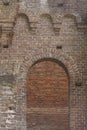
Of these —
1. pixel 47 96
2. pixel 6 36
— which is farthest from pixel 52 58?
pixel 47 96

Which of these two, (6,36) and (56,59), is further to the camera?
(56,59)

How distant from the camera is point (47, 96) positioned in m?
13.5

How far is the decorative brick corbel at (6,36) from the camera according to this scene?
39.0ft

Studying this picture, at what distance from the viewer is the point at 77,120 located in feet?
39.5

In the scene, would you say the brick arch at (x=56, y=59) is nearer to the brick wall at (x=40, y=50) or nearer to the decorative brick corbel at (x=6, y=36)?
the brick wall at (x=40, y=50)

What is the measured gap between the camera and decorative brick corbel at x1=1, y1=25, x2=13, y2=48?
11.9 m

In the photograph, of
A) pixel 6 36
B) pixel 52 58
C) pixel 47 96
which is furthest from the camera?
pixel 47 96

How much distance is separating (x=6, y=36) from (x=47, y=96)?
7.64ft

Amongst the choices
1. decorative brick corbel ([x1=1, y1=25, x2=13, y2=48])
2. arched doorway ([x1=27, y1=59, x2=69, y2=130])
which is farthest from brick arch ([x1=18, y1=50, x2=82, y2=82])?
decorative brick corbel ([x1=1, y1=25, x2=13, y2=48])

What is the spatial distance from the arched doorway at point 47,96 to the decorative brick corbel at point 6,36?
2.91 ft

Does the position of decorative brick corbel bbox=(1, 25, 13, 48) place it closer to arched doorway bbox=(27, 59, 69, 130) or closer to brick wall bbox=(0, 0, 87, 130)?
brick wall bbox=(0, 0, 87, 130)

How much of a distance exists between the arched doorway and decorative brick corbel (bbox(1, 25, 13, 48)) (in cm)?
89

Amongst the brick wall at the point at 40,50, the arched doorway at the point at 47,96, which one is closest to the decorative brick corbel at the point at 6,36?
the brick wall at the point at 40,50

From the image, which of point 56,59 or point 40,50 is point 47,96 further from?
point 40,50
